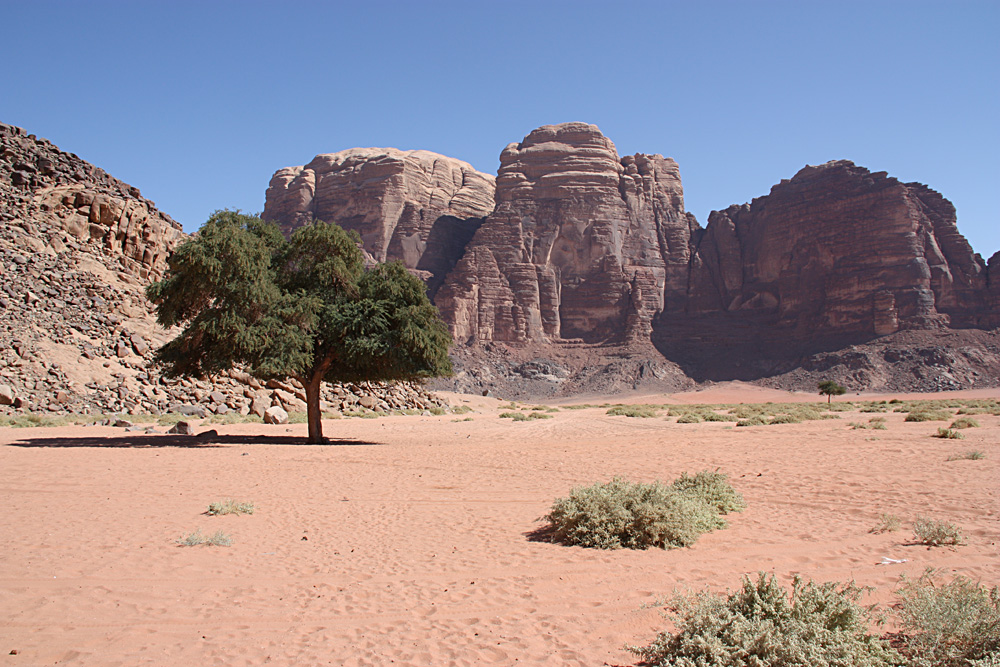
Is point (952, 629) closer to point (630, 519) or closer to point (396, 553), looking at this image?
point (630, 519)

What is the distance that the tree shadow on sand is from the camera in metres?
18.9

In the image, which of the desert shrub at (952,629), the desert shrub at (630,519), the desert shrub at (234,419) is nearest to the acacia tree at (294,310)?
the desert shrub at (234,419)

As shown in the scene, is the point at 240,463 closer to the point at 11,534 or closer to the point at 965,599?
the point at 11,534

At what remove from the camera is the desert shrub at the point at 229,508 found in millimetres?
10164

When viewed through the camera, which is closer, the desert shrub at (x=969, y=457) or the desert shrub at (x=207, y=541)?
the desert shrub at (x=207, y=541)

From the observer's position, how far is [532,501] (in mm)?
11422

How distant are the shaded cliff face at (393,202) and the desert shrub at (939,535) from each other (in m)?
94.4

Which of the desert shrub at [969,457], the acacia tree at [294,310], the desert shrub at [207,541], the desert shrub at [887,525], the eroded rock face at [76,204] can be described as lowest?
the desert shrub at [887,525]

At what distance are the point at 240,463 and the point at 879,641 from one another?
15.1 m

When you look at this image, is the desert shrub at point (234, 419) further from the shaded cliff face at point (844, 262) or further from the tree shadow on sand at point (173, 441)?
the shaded cliff face at point (844, 262)

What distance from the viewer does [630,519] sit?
8.27 m

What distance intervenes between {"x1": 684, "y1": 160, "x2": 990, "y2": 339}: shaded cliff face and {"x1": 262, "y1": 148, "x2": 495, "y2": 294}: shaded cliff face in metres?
40.2

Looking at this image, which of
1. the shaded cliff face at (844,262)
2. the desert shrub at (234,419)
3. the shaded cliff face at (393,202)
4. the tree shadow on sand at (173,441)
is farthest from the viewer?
the shaded cliff face at (393,202)

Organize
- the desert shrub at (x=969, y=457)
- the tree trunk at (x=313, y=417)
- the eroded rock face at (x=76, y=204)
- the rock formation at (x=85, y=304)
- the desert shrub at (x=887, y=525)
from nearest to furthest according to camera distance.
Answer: the desert shrub at (x=887, y=525)
the desert shrub at (x=969, y=457)
the tree trunk at (x=313, y=417)
the rock formation at (x=85, y=304)
the eroded rock face at (x=76, y=204)
